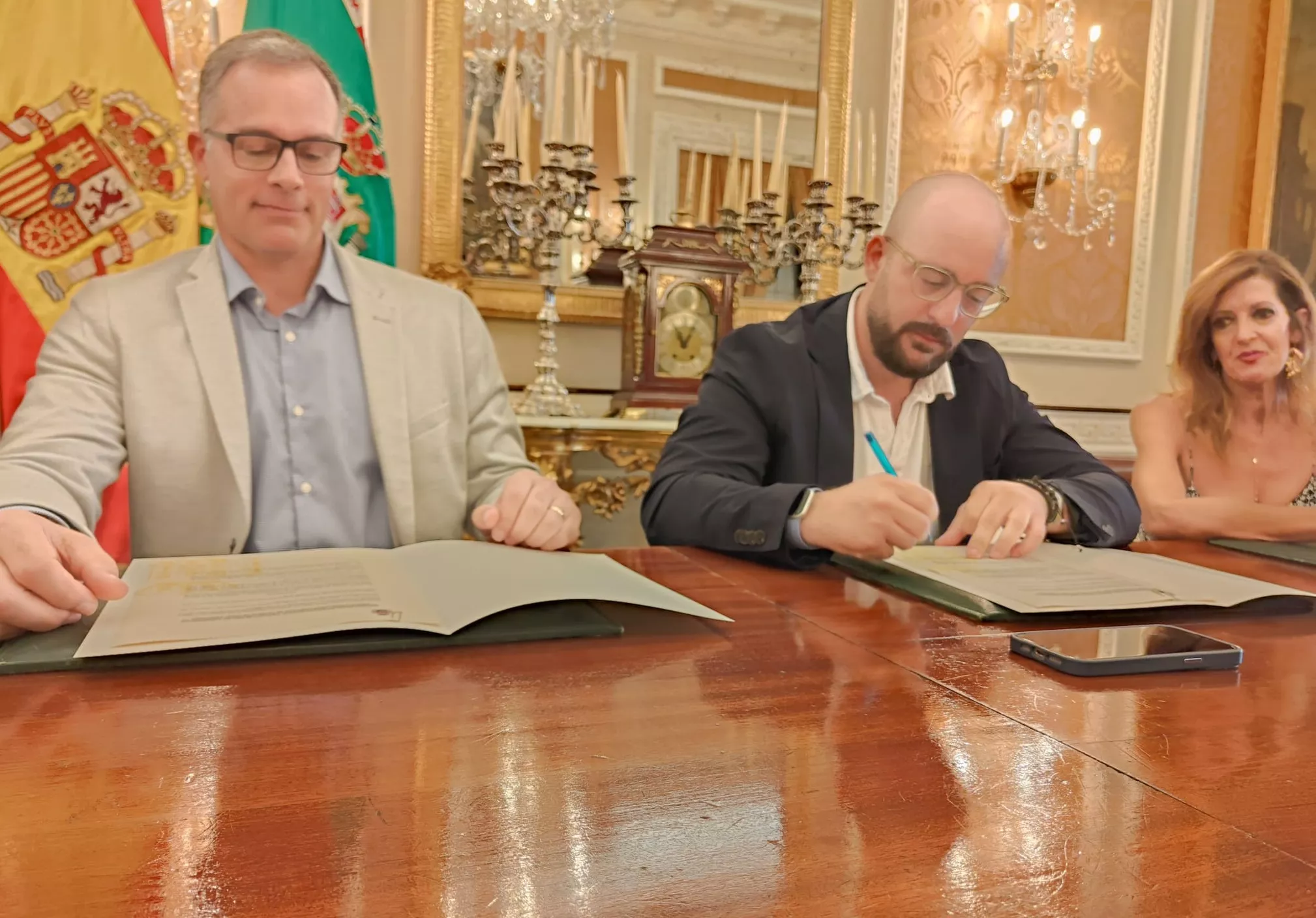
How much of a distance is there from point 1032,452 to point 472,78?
1841mm

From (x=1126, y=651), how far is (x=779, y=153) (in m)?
2.15

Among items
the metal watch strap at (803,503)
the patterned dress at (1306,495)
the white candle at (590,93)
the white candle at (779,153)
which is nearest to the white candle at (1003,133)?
the white candle at (779,153)

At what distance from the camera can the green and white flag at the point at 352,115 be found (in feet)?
7.43

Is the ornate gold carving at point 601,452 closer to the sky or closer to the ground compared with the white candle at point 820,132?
closer to the ground

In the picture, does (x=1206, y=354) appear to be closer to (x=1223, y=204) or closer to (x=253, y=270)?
(x=1223, y=204)

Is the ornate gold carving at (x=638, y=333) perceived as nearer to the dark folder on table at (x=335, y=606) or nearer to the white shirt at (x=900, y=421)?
the white shirt at (x=900, y=421)

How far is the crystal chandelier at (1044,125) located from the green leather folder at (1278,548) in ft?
6.47

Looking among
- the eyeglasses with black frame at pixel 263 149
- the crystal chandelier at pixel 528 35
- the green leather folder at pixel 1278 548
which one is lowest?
the green leather folder at pixel 1278 548

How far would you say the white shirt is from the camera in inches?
61.6

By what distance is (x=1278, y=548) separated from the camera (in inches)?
51.8

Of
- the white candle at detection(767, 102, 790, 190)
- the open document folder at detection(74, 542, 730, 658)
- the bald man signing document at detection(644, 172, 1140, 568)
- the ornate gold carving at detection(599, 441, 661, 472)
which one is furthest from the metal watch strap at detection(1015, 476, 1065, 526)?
the white candle at detection(767, 102, 790, 190)

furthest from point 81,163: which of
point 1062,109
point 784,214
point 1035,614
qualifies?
point 1062,109

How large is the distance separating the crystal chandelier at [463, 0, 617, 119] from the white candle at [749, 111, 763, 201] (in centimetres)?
50

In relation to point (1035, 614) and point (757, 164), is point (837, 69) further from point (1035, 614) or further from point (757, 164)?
point (1035, 614)
